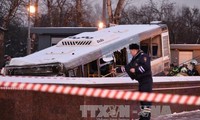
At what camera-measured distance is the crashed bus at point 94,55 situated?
13.0 meters

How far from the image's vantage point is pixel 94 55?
13.7 m

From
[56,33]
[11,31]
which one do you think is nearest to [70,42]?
[56,33]

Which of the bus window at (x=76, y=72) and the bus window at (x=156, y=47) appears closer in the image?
the bus window at (x=76, y=72)

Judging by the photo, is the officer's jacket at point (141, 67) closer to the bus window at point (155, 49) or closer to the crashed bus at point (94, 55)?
the crashed bus at point (94, 55)

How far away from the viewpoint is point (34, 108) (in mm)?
9188

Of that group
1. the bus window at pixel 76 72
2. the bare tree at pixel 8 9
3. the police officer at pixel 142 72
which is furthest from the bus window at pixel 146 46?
the bare tree at pixel 8 9

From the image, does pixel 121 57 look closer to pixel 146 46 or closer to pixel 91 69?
pixel 91 69

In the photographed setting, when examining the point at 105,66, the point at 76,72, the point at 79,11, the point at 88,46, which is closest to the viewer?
the point at 76,72

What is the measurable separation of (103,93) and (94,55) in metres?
5.75

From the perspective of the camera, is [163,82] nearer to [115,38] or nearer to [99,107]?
[99,107]

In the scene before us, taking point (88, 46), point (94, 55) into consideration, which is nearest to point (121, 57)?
point (88, 46)

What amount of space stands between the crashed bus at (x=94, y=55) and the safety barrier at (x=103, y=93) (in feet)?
12.1

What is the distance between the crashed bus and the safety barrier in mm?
3694

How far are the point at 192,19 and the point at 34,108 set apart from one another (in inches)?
3228
